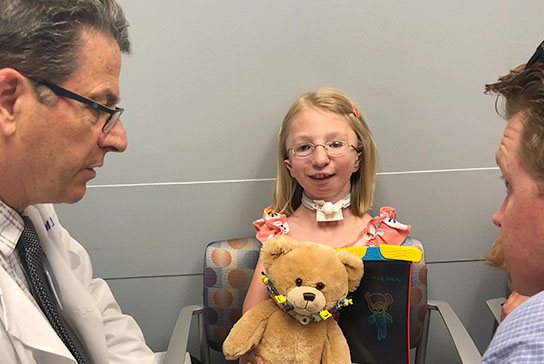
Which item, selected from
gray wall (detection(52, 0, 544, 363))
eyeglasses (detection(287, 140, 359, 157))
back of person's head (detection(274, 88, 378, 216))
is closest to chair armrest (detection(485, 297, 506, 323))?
gray wall (detection(52, 0, 544, 363))

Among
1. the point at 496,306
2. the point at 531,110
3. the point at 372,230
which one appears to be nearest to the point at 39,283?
the point at 372,230

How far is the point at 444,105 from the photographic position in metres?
1.57

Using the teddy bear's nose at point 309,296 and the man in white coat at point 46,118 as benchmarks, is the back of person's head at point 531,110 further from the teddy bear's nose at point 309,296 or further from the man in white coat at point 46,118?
the man in white coat at point 46,118

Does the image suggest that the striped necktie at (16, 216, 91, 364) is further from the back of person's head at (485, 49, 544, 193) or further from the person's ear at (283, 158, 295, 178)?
the back of person's head at (485, 49, 544, 193)

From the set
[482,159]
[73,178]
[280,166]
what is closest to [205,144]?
[280,166]

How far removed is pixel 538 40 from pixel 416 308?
3.32 ft

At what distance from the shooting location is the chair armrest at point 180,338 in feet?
4.34

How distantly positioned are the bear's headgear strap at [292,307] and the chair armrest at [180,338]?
34 centimetres

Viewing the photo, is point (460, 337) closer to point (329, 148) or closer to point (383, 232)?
point (383, 232)

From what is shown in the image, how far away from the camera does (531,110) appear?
0.84 metres

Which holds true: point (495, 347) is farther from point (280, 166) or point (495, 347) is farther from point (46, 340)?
point (280, 166)

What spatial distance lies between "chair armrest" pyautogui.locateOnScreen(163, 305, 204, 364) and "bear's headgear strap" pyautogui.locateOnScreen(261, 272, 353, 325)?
335 millimetres

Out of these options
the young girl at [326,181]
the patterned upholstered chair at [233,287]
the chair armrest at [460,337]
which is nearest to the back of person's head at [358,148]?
the young girl at [326,181]

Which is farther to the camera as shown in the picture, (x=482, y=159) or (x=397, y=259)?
(x=482, y=159)
